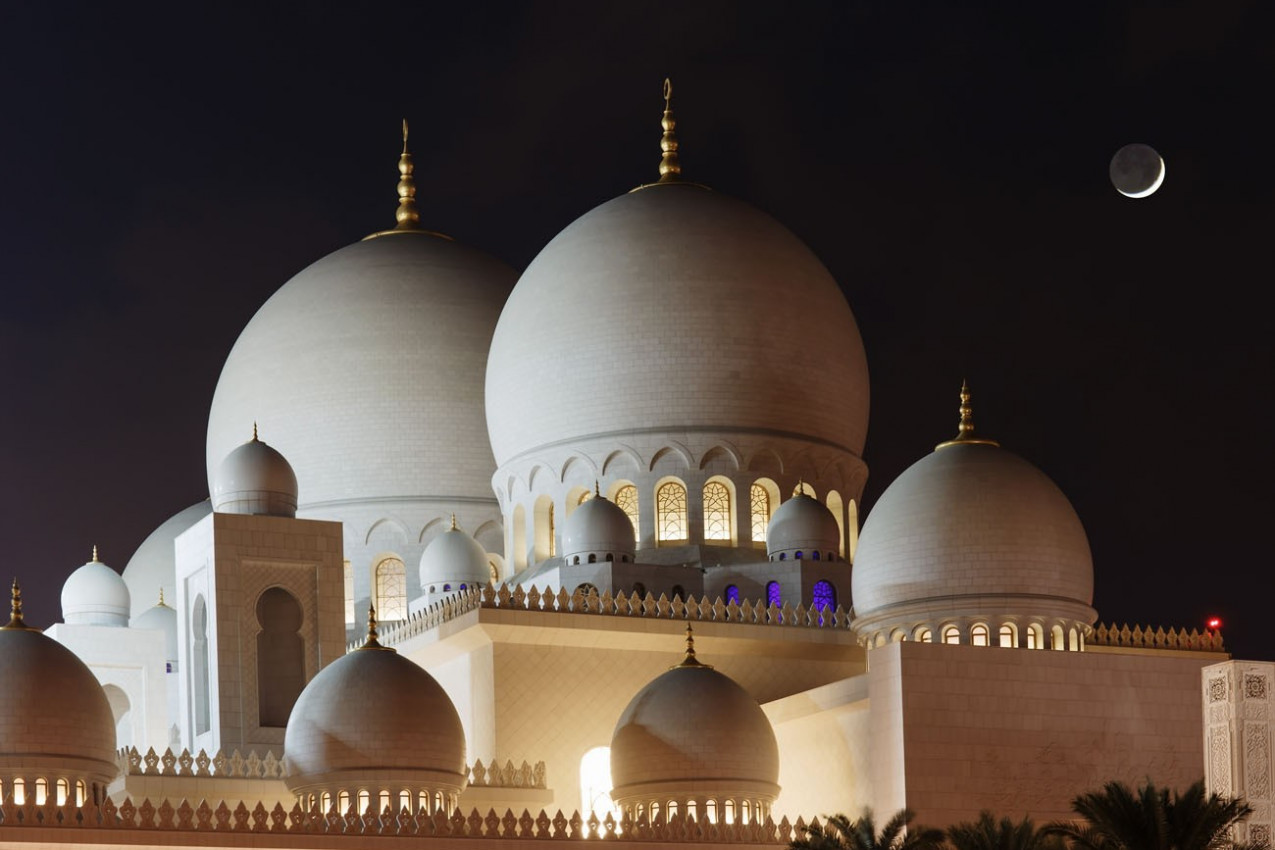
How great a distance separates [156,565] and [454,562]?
6427 millimetres

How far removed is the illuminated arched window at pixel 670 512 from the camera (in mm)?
31750

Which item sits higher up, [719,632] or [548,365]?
[548,365]

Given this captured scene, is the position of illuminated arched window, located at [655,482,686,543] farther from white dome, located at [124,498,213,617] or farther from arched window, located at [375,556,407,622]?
white dome, located at [124,498,213,617]

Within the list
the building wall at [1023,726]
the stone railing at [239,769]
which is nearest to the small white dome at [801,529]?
the building wall at [1023,726]

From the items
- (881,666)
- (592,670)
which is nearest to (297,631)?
(592,670)

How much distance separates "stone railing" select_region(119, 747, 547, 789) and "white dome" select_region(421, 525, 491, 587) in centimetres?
497

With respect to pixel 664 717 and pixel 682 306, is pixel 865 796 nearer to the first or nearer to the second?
pixel 664 717

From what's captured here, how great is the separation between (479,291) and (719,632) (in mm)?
8682

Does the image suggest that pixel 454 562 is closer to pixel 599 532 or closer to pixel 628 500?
pixel 628 500

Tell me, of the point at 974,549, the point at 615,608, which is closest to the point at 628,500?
the point at 615,608

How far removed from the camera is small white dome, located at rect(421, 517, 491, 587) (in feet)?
105

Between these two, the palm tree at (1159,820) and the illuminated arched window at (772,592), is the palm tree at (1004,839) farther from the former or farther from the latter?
the illuminated arched window at (772,592)

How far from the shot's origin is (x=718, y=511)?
32.0 metres

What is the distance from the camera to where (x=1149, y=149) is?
101 ft
